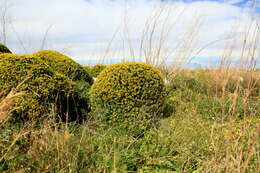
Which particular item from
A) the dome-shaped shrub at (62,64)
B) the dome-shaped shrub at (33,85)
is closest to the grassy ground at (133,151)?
the dome-shaped shrub at (33,85)

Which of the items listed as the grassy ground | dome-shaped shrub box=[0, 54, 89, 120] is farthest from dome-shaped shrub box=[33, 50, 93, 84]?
the grassy ground

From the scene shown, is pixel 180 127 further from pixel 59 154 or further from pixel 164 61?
pixel 164 61

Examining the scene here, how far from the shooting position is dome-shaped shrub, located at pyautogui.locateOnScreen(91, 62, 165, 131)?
416cm

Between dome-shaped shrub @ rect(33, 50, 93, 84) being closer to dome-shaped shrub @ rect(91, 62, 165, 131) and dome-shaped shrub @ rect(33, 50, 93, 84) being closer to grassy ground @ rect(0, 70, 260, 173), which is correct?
dome-shaped shrub @ rect(91, 62, 165, 131)

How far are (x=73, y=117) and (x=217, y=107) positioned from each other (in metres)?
3.02

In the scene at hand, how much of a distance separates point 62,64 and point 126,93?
190 centimetres

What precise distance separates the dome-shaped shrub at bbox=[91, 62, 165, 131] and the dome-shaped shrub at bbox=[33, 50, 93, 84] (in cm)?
119

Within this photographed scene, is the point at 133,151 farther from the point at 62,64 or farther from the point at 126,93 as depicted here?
the point at 62,64

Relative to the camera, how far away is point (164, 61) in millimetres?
7254

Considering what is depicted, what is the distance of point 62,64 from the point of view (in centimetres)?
533

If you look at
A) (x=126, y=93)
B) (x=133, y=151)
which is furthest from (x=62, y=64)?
(x=133, y=151)

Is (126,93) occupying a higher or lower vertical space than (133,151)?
higher

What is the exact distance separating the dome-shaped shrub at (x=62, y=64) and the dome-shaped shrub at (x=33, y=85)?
1.11 meters

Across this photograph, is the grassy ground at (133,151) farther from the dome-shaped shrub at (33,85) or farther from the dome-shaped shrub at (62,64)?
the dome-shaped shrub at (62,64)
